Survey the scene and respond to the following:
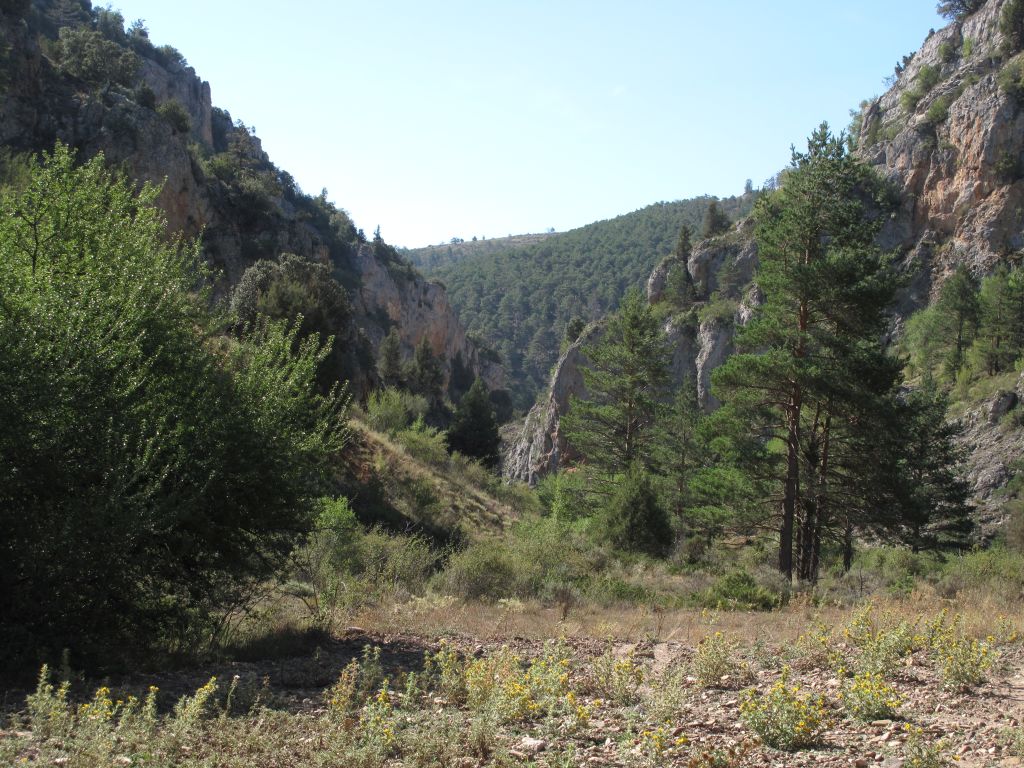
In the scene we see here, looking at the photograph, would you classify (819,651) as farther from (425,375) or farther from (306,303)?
(425,375)

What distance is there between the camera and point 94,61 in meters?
42.8

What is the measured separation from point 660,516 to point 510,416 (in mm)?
67424

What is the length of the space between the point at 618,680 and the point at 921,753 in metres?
2.20

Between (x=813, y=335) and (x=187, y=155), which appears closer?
(x=813, y=335)

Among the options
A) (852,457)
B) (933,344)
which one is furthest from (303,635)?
(933,344)

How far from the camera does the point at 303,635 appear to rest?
7746 millimetres

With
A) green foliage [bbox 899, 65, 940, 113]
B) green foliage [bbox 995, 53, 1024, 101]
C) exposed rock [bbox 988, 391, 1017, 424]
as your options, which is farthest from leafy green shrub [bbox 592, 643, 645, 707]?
green foliage [bbox 899, 65, 940, 113]

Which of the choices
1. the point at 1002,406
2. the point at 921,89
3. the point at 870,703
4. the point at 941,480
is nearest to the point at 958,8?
the point at 921,89

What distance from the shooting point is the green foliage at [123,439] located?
19.6 ft

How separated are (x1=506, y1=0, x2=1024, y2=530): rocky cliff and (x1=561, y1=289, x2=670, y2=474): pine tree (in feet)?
51.7

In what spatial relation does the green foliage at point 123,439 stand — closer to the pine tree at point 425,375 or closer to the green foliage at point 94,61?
the green foliage at point 94,61

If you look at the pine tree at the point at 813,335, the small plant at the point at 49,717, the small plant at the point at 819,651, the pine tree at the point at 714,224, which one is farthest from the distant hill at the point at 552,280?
the small plant at the point at 49,717

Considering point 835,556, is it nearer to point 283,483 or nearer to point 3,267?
point 283,483

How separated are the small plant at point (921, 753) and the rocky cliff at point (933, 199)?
37323 mm
